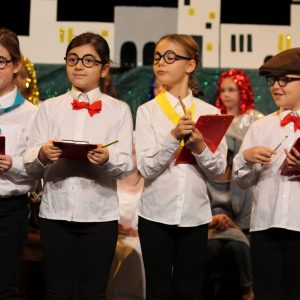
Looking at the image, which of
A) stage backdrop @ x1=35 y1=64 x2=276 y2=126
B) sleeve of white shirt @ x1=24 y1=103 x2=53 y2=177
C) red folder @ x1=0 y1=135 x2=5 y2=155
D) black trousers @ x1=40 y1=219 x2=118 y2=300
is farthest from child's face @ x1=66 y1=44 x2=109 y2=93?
stage backdrop @ x1=35 y1=64 x2=276 y2=126

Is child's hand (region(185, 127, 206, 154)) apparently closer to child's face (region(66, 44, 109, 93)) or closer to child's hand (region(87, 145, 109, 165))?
child's hand (region(87, 145, 109, 165))

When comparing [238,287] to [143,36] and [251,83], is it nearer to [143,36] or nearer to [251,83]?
[251,83]

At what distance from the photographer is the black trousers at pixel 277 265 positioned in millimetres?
2869

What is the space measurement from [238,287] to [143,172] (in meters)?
1.65

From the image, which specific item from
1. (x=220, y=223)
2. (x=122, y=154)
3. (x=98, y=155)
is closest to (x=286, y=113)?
(x=122, y=154)

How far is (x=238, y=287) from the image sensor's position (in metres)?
4.29

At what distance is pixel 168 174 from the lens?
3.01 metres

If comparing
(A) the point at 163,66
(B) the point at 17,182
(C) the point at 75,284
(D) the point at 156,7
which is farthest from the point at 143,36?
(C) the point at 75,284

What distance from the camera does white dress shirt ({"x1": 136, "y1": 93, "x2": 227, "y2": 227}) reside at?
9.65 ft

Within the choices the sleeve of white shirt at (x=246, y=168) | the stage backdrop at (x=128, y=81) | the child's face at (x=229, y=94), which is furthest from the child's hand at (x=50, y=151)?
the child's face at (x=229, y=94)

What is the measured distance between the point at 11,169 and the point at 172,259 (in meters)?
0.88

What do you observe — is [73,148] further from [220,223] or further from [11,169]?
[220,223]

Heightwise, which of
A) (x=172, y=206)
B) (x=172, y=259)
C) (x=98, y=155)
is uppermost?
(x=98, y=155)

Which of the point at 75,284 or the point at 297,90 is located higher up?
the point at 297,90
